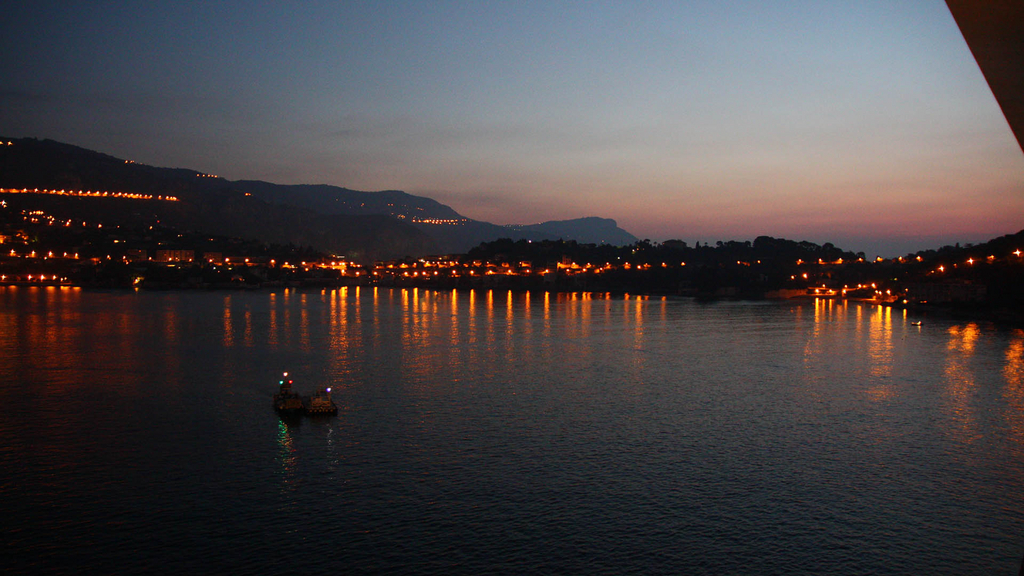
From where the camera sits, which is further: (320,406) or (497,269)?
(497,269)

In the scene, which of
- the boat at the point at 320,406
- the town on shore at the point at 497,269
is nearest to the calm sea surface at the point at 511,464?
the boat at the point at 320,406

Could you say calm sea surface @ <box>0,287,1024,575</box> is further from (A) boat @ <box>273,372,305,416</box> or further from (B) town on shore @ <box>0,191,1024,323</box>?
(B) town on shore @ <box>0,191,1024,323</box>

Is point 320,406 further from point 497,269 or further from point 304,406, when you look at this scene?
point 497,269

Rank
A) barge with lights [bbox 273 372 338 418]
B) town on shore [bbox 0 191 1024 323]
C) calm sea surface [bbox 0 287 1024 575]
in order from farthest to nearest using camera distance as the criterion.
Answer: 1. town on shore [bbox 0 191 1024 323]
2. barge with lights [bbox 273 372 338 418]
3. calm sea surface [bbox 0 287 1024 575]

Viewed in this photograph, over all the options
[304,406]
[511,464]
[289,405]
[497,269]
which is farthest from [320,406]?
[497,269]

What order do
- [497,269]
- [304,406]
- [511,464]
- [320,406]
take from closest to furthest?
[511,464], [320,406], [304,406], [497,269]

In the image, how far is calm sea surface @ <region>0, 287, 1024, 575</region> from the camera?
5.89m

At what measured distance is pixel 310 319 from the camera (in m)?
27.0

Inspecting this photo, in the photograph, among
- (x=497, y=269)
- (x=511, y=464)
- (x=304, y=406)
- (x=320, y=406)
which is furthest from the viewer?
(x=497, y=269)

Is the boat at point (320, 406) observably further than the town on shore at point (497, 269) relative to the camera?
No

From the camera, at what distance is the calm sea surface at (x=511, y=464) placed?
5.89 m

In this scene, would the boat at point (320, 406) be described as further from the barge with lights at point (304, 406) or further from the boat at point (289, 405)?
the boat at point (289, 405)

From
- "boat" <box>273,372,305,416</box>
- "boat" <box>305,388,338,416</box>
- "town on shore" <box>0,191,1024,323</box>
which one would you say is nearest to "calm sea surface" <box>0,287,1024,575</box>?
"boat" <box>305,388,338,416</box>

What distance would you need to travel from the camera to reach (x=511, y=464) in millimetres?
8047
